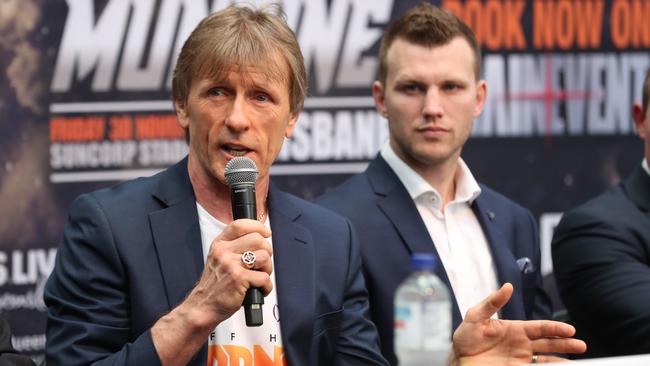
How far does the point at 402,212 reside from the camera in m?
3.62

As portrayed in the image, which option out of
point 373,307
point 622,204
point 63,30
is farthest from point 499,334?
point 63,30

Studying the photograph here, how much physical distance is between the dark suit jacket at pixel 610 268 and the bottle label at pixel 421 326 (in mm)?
1563

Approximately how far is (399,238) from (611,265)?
29.9 inches

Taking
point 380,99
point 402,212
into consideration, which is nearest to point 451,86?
point 380,99

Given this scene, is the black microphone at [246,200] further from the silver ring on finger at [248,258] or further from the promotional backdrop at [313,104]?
the promotional backdrop at [313,104]

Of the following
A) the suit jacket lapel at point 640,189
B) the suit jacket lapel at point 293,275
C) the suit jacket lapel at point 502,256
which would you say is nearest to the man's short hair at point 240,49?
the suit jacket lapel at point 293,275

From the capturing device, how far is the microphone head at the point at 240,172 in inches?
92.6

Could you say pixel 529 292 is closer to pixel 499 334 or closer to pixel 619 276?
pixel 619 276

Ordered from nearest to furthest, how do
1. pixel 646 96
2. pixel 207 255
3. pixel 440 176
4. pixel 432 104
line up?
pixel 207 255 → pixel 432 104 → pixel 440 176 → pixel 646 96

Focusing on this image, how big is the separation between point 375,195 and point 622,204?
92cm

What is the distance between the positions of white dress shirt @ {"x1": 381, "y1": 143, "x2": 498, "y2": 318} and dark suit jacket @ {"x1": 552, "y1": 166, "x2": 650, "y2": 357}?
36cm

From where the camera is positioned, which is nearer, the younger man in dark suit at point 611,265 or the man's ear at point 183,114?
the man's ear at point 183,114

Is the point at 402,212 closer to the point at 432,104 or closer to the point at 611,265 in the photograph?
the point at 432,104

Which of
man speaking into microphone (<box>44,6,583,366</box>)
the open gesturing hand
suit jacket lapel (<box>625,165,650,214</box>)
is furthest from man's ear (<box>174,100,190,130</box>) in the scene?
suit jacket lapel (<box>625,165,650,214</box>)
